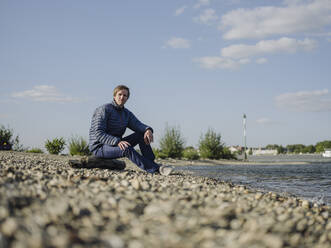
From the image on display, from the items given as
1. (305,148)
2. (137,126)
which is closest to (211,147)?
(137,126)

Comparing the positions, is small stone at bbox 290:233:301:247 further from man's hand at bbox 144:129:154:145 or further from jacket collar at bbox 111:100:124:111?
jacket collar at bbox 111:100:124:111

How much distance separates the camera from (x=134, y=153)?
548 centimetres

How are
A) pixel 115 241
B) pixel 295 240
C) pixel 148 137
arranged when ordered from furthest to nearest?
pixel 148 137 → pixel 295 240 → pixel 115 241

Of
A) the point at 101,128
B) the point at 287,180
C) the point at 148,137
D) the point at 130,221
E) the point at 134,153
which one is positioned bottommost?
the point at 287,180

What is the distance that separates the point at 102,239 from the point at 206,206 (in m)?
1.14

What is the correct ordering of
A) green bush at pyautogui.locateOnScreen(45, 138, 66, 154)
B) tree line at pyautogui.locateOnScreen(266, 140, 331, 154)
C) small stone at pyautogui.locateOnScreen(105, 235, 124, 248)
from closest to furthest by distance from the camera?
small stone at pyautogui.locateOnScreen(105, 235, 124, 248) → green bush at pyautogui.locateOnScreen(45, 138, 66, 154) → tree line at pyautogui.locateOnScreen(266, 140, 331, 154)

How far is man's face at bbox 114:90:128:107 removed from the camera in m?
5.64

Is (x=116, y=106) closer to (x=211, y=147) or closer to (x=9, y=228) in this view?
(x=9, y=228)

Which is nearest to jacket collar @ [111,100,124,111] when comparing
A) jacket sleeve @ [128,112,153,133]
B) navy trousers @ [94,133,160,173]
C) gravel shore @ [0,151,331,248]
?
jacket sleeve @ [128,112,153,133]

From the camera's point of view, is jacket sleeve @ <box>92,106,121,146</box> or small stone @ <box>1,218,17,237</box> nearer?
small stone @ <box>1,218,17,237</box>

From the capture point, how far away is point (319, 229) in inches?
107

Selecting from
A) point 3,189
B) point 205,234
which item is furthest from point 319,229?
point 3,189

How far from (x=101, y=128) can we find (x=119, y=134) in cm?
53

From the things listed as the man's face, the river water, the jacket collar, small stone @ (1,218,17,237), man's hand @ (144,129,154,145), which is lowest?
the river water
